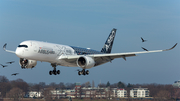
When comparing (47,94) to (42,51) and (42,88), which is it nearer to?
(42,88)

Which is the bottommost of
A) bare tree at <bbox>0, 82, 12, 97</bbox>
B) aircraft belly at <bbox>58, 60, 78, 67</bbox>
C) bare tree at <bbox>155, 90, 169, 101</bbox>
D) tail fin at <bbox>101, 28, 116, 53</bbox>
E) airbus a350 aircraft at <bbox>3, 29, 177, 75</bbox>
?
bare tree at <bbox>155, 90, 169, 101</bbox>

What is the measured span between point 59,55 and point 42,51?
3.89m

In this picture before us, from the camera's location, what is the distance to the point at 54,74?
176ft

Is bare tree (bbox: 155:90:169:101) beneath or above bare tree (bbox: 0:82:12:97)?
beneath

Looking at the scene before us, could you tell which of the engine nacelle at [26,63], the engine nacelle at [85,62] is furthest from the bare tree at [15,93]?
the engine nacelle at [85,62]

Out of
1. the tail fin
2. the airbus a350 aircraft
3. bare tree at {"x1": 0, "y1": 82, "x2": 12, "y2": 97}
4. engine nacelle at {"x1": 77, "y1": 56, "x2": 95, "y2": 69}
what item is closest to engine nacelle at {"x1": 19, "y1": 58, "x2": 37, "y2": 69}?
the airbus a350 aircraft

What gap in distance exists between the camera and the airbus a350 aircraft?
44.5 m

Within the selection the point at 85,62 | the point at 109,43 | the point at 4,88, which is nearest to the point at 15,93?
the point at 4,88

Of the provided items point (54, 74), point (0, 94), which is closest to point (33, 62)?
point (54, 74)

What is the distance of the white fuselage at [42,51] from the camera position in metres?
44.1

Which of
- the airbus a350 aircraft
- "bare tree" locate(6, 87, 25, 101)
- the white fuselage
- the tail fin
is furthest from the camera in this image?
the tail fin

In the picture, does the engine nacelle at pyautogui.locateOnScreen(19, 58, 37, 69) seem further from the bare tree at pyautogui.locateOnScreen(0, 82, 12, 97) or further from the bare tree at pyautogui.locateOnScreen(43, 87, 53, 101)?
the bare tree at pyautogui.locateOnScreen(0, 82, 12, 97)

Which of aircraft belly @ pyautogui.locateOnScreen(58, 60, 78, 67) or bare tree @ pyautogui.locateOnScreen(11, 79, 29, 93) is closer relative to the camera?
aircraft belly @ pyautogui.locateOnScreen(58, 60, 78, 67)

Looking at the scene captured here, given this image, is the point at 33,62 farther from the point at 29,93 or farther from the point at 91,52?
the point at 29,93
